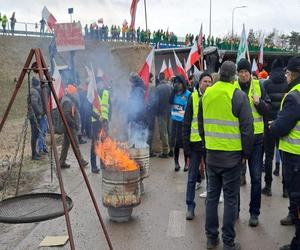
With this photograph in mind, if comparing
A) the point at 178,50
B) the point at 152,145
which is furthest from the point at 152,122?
the point at 178,50

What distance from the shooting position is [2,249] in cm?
529

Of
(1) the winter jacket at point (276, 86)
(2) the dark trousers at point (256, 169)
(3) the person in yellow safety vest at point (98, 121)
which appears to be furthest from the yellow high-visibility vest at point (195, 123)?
(3) the person in yellow safety vest at point (98, 121)

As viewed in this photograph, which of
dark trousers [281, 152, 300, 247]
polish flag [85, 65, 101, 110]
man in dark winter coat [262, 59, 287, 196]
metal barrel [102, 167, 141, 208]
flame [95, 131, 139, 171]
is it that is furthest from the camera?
polish flag [85, 65, 101, 110]

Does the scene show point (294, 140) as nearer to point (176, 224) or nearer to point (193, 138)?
point (193, 138)

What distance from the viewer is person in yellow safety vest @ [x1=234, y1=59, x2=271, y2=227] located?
5.61 m

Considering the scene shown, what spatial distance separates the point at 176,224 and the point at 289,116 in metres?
2.24

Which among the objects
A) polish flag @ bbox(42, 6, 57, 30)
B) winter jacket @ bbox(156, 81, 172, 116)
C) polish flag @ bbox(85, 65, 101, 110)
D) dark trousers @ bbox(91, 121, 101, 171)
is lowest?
dark trousers @ bbox(91, 121, 101, 171)

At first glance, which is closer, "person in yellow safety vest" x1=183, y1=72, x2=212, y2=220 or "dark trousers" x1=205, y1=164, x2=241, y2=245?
"dark trousers" x1=205, y1=164, x2=241, y2=245

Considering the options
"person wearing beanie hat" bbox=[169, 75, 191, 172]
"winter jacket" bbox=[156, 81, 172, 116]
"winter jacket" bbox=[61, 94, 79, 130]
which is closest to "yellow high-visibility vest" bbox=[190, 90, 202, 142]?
"person wearing beanie hat" bbox=[169, 75, 191, 172]

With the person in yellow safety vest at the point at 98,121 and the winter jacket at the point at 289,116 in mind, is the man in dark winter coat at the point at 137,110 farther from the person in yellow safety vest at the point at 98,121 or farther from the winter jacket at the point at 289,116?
the winter jacket at the point at 289,116

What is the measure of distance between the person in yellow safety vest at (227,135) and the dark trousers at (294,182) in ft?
1.70

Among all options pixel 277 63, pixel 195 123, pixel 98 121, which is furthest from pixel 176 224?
pixel 98 121

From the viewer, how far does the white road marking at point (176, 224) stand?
5575 mm

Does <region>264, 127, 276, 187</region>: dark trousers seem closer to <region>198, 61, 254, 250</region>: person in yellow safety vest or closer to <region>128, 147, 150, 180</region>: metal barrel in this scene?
<region>128, 147, 150, 180</region>: metal barrel
